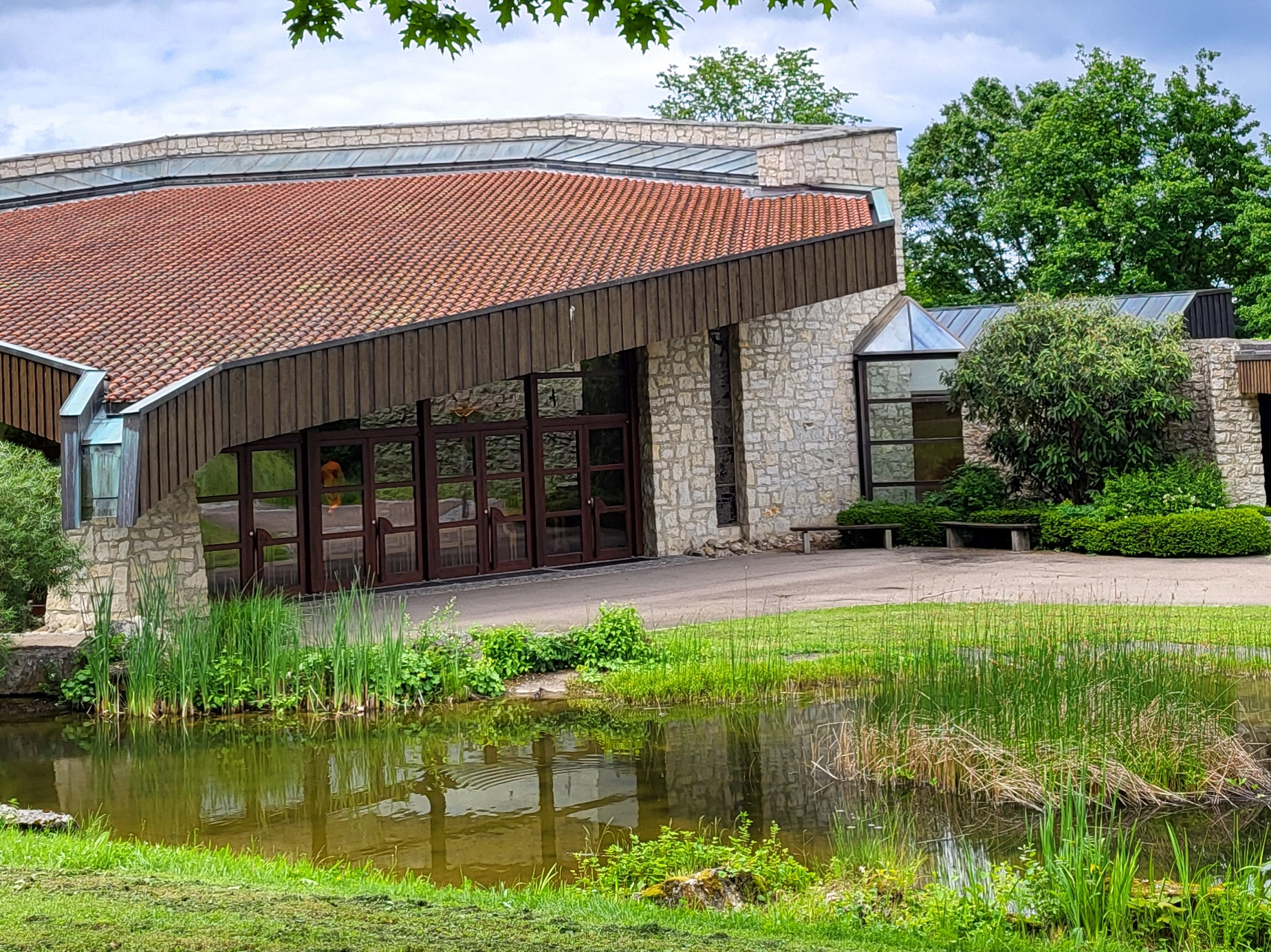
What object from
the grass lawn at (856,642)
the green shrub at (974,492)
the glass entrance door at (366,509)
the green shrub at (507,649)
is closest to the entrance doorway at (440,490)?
the glass entrance door at (366,509)

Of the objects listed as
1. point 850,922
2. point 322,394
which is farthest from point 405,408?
point 850,922

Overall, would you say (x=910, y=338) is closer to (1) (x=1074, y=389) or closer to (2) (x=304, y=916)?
(1) (x=1074, y=389)

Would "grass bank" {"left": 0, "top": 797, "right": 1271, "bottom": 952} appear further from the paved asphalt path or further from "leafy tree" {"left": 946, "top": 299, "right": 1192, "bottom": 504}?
"leafy tree" {"left": 946, "top": 299, "right": 1192, "bottom": 504}

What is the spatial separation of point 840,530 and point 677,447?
3.13 metres

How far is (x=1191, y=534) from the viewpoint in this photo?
61.8 feet

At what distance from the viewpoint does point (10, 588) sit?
39.8ft

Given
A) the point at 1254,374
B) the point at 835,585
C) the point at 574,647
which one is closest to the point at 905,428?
the point at 1254,374

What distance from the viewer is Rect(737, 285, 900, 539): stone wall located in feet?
73.8

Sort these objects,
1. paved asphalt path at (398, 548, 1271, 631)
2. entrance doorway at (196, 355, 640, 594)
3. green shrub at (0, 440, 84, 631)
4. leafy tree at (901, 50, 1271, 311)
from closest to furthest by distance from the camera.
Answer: green shrub at (0, 440, 84, 631), paved asphalt path at (398, 548, 1271, 631), entrance doorway at (196, 355, 640, 594), leafy tree at (901, 50, 1271, 311)

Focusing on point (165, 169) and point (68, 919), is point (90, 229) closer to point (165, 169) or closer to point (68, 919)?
point (165, 169)

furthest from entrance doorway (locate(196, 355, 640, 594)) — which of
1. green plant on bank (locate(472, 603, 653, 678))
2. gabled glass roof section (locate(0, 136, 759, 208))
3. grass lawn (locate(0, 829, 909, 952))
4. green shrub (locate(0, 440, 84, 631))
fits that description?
grass lawn (locate(0, 829, 909, 952))

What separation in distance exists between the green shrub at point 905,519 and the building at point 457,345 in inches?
26.0

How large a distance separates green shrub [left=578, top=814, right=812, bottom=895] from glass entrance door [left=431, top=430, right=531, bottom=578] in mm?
12624

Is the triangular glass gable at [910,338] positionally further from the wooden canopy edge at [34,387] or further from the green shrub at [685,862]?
the green shrub at [685,862]
